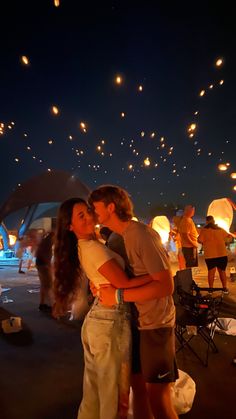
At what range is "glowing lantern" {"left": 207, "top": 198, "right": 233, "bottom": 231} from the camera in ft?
17.2

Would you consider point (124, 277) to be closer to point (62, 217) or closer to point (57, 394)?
point (62, 217)

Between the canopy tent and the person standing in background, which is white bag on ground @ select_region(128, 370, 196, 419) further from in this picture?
the canopy tent

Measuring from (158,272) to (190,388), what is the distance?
73.5 inches

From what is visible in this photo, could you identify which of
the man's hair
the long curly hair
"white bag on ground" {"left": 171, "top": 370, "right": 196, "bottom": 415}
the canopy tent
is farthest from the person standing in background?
the canopy tent

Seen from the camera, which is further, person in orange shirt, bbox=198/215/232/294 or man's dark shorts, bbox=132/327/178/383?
person in orange shirt, bbox=198/215/232/294

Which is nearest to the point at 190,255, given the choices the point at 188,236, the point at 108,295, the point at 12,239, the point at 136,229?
the point at 188,236

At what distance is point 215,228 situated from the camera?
6512mm

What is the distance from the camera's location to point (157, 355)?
1755 millimetres

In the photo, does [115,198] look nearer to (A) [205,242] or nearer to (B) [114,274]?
(B) [114,274]

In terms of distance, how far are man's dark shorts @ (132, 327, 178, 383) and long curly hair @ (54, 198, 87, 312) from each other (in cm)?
58

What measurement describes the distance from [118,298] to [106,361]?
366 millimetres

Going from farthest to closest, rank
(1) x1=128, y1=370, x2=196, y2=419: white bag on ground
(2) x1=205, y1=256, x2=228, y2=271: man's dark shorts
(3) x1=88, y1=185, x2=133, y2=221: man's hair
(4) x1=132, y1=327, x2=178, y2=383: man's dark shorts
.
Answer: (2) x1=205, y1=256, x2=228, y2=271: man's dark shorts
(1) x1=128, y1=370, x2=196, y2=419: white bag on ground
(3) x1=88, y1=185, x2=133, y2=221: man's hair
(4) x1=132, y1=327, x2=178, y2=383: man's dark shorts

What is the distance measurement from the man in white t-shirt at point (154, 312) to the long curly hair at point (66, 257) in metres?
0.27

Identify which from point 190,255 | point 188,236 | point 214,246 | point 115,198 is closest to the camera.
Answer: point 115,198
